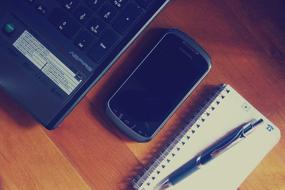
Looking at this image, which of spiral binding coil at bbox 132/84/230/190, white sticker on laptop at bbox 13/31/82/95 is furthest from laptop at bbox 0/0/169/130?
spiral binding coil at bbox 132/84/230/190

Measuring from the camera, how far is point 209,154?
2.03 ft

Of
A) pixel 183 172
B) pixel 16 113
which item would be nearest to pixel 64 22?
pixel 16 113

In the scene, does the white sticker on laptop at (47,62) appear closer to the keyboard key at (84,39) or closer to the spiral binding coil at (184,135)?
the keyboard key at (84,39)

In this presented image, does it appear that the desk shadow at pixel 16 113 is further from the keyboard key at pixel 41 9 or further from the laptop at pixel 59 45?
Answer: the keyboard key at pixel 41 9

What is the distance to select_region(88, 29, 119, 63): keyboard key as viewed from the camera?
591 mm

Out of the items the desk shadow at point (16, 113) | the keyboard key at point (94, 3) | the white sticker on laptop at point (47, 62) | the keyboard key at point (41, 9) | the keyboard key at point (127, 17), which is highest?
the keyboard key at point (127, 17)

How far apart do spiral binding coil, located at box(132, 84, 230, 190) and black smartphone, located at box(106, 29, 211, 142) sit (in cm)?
3

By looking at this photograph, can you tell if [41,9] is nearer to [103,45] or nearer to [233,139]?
[103,45]

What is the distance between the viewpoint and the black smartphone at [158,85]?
62cm

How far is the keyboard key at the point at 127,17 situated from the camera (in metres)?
0.58

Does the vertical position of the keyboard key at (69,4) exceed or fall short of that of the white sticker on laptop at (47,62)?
it exceeds it

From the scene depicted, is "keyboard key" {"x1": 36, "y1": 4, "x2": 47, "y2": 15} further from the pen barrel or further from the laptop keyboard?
the pen barrel

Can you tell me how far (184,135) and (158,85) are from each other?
3.1 inches

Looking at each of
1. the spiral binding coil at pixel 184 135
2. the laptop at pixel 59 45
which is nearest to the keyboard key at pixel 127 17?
the laptop at pixel 59 45
